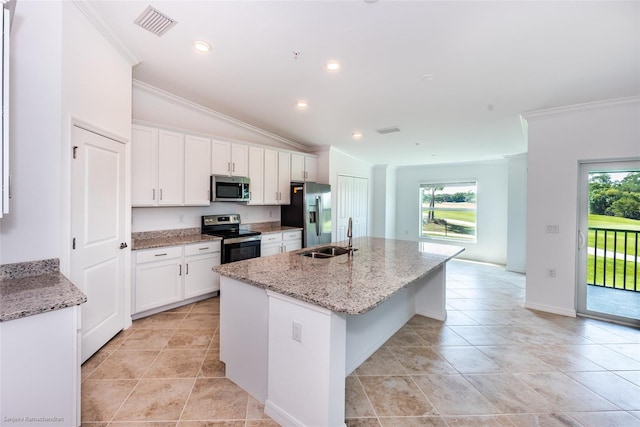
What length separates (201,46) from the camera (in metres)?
2.43

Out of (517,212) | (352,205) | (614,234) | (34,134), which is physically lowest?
(614,234)

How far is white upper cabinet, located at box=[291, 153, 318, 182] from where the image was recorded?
5.12 meters

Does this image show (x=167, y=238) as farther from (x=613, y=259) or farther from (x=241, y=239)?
(x=613, y=259)

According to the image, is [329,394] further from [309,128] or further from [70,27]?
[309,128]

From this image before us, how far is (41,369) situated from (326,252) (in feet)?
7.04

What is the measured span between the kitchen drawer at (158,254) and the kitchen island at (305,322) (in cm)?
151

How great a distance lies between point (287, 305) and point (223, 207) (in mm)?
3092

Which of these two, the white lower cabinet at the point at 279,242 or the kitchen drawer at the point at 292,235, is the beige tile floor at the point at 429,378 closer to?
the white lower cabinet at the point at 279,242

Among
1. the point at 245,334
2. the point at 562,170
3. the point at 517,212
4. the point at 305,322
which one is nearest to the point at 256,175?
the point at 245,334

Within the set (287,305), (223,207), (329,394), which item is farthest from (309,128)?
(329,394)

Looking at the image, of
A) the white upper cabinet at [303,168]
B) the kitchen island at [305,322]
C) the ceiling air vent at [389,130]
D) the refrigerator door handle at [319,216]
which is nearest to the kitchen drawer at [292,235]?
the refrigerator door handle at [319,216]

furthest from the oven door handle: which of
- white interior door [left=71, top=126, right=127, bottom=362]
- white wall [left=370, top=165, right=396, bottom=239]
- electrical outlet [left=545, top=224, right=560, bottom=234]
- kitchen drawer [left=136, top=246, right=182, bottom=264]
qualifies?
white wall [left=370, top=165, right=396, bottom=239]

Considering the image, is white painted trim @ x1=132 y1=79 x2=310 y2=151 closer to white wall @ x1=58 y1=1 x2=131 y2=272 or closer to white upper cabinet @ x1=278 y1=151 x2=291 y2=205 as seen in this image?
white upper cabinet @ x1=278 y1=151 x2=291 y2=205

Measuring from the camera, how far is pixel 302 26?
2098 millimetres
